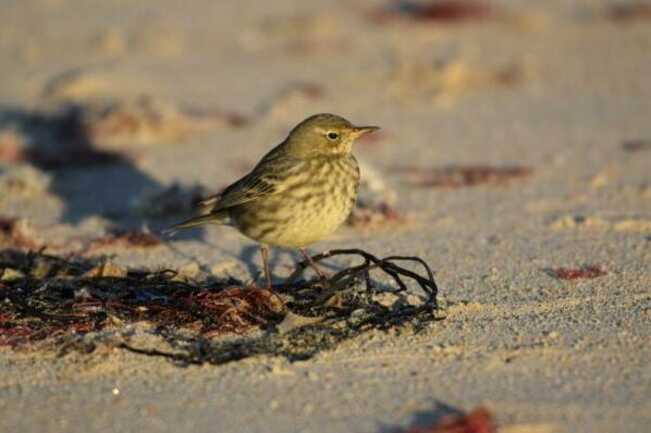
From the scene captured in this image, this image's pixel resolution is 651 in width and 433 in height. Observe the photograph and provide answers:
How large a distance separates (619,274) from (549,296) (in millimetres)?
620

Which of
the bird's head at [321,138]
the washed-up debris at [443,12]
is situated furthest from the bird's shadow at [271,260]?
the washed-up debris at [443,12]

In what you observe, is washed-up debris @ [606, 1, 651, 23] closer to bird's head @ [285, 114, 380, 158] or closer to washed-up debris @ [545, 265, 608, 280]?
washed-up debris @ [545, 265, 608, 280]

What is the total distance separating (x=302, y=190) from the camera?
6492 mm

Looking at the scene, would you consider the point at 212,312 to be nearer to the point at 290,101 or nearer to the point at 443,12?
the point at 290,101

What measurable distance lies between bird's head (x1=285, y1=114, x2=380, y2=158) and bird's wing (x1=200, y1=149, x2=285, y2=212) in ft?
0.49

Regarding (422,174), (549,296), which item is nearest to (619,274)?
(549,296)

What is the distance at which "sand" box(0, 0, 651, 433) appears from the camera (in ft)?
16.4

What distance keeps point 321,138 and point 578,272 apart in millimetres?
1705

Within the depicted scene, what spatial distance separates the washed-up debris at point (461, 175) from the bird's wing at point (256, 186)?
3.00 m

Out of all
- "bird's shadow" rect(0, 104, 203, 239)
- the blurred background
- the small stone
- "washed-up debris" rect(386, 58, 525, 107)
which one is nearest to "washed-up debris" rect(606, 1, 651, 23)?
the blurred background

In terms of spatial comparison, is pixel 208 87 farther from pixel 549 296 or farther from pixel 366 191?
pixel 549 296

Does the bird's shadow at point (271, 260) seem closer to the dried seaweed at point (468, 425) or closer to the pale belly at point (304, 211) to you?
the pale belly at point (304, 211)

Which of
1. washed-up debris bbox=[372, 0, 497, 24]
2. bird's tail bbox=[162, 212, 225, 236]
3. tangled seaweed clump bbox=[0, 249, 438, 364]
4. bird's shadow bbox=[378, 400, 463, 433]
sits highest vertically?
washed-up debris bbox=[372, 0, 497, 24]

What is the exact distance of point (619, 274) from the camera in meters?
6.72
